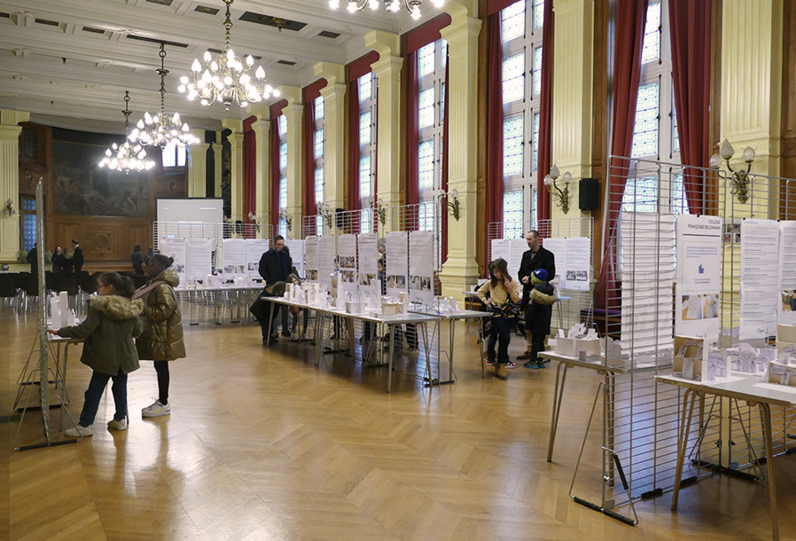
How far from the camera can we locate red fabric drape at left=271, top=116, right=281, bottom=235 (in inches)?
768

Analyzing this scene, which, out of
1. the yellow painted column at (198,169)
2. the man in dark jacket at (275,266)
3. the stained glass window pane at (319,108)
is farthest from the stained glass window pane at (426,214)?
the yellow painted column at (198,169)

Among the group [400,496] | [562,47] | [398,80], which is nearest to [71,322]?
[400,496]

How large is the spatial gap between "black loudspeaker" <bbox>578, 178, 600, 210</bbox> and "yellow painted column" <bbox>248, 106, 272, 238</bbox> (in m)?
12.8

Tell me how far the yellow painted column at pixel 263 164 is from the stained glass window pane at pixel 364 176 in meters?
5.59

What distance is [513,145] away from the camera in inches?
436

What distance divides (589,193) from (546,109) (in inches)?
71.3

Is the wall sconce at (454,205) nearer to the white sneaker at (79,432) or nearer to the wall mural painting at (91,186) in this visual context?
the white sneaker at (79,432)

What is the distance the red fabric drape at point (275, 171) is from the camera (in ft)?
64.0

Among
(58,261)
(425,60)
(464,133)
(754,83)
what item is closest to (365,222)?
(425,60)

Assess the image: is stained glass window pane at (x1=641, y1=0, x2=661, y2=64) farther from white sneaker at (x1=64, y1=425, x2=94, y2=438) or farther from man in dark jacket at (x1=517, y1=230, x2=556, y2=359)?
white sneaker at (x1=64, y1=425, x2=94, y2=438)

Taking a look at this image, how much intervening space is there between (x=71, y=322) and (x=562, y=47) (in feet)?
26.0

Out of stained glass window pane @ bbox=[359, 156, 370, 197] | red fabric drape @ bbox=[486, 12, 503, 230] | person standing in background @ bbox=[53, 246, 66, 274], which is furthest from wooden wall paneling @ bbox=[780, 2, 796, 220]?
person standing in background @ bbox=[53, 246, 66, 274]

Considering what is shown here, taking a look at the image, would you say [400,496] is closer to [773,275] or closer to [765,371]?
[765,371]

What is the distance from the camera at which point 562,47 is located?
9.61 m
